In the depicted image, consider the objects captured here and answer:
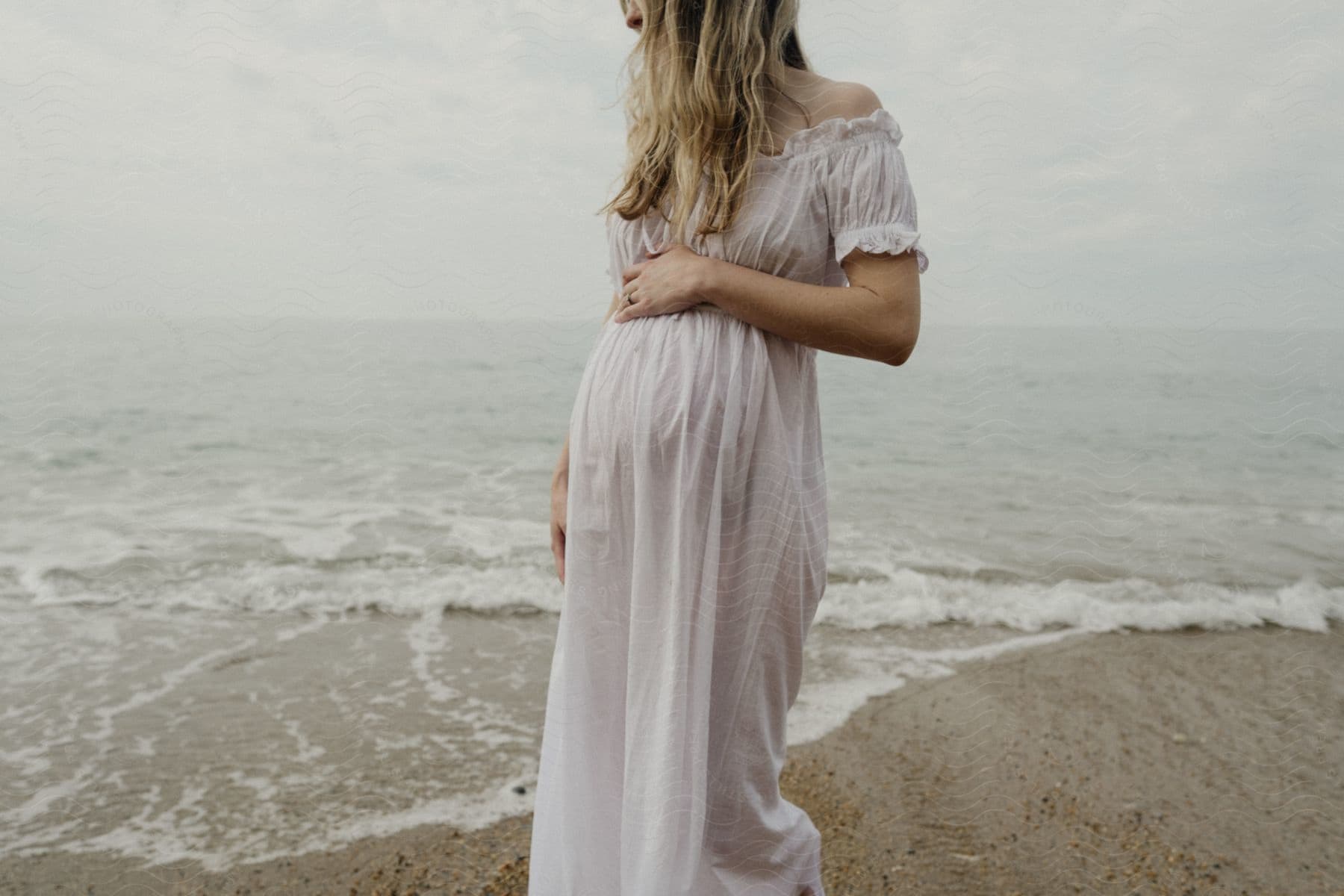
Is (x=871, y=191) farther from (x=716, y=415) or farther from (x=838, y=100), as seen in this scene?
(x=716, y=415)

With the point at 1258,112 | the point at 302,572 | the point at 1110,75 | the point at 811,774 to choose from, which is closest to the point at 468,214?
the point at 302,572

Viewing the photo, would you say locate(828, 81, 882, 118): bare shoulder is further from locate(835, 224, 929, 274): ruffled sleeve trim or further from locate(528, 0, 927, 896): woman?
locate(835, 224, 929, 274): ruffled sleeve trim

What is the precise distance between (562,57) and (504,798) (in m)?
2.46

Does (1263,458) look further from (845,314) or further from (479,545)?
(845,314)

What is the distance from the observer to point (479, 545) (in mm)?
6371

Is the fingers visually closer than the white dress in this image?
No

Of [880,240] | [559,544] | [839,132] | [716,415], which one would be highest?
[839,132]

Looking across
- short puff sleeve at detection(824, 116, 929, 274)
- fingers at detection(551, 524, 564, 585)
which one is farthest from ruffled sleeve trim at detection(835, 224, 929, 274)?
fingers at detection(551, 524, 564, 585)

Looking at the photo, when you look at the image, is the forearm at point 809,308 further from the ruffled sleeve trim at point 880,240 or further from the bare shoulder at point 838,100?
the bare shoulder at point 838,100

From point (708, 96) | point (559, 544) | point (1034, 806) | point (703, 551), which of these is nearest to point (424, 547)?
point (1034, 806)

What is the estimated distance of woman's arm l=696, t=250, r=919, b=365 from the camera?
1589mm

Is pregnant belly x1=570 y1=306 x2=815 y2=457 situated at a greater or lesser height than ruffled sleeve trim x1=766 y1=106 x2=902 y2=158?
lesser

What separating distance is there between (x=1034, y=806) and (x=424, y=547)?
447 centimetres

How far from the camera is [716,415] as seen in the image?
1.63m
